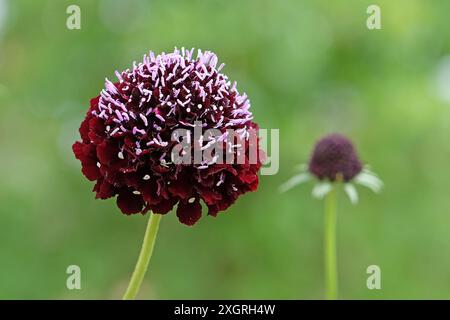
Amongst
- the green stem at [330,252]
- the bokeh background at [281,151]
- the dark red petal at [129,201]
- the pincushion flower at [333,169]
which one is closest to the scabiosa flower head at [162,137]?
the dark red petal at [129,201]

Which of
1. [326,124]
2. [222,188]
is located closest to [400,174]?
[326,124]

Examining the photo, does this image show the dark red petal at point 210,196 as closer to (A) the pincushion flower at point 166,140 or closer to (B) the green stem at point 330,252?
(A) the pincushion flower at point 166,140

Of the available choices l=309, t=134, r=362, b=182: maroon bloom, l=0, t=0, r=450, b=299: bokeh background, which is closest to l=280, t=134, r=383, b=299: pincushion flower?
l=309, t=134, r=362, b=182: maroon bloom

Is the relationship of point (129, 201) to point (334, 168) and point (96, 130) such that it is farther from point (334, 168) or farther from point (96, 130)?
point (334, 168)

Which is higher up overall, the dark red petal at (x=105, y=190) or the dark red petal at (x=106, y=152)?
the dark red petal at (x=106, y=152)

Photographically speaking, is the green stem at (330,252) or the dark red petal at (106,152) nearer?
the dark red petal at (106,152)

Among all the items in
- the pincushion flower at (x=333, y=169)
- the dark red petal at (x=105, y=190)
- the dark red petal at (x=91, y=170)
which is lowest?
the dark red petal at (x=105, y=190)

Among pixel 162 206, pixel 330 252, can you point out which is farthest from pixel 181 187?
pixel 330 252

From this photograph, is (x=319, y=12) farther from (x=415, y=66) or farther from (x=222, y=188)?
(x=222, y=188)
